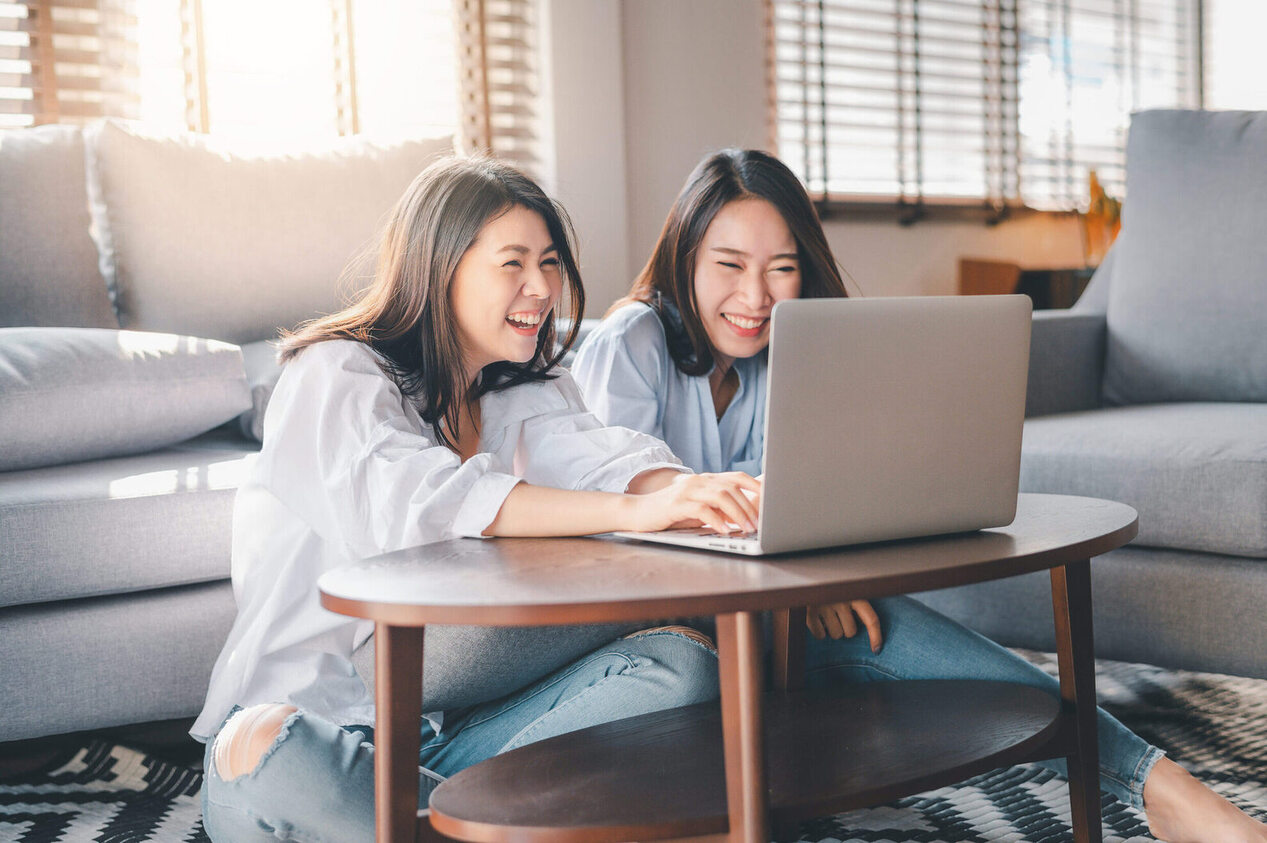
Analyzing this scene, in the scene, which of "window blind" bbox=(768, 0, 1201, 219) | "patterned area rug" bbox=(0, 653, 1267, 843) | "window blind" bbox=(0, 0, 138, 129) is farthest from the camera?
"window blind" bbox=(768, 0, 1201, 219)

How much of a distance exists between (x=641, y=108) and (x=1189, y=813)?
2.14 m

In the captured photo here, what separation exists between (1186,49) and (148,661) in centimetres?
390

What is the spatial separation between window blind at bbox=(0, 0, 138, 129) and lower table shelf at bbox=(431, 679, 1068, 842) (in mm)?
1869

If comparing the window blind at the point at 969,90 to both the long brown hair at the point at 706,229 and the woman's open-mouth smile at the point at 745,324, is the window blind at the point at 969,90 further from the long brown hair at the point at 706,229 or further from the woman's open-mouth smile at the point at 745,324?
the woman's open-mouth smile at the point at 745,324

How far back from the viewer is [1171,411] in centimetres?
183

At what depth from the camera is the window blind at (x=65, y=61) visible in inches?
85.9

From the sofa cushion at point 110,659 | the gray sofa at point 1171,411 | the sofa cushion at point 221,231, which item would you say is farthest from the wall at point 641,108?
the sofa cushion at point 110,659

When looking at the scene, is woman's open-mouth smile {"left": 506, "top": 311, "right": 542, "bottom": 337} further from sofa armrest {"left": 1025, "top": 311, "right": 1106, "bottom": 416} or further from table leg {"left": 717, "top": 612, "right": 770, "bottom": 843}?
sofa armrest {"left": 1025, "top": 311, "right": 1106, "bottom": 416}

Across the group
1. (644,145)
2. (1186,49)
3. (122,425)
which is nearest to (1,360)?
(122,425)

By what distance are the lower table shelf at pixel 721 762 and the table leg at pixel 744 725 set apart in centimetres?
3

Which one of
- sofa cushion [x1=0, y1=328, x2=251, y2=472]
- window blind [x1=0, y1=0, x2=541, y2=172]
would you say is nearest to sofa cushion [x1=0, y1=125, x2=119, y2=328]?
sofa cushion [x1=0, y1=328, x2=251, y2=472]

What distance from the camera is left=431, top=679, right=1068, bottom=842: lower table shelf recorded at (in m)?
0.75

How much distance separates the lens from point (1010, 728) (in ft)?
3.04

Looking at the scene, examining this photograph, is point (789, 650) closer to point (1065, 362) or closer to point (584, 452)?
point (584, 452)
